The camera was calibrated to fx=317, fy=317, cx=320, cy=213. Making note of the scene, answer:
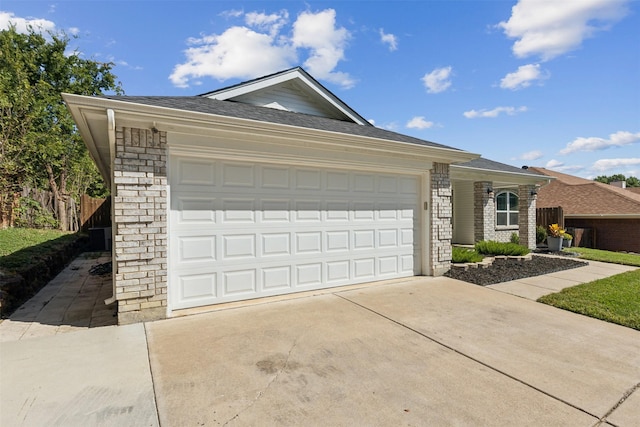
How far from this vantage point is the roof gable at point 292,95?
7.27m

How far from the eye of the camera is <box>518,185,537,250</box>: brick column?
12.3m

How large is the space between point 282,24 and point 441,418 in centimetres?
970

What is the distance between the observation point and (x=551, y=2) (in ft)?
20.8

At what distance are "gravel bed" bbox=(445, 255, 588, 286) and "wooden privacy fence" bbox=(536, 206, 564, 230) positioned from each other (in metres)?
5.64

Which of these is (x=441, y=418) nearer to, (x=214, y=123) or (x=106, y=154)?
(x=214, y=123)

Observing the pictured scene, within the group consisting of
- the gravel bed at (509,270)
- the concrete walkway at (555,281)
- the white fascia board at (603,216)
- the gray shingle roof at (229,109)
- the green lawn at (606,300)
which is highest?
the gray shingle roof at (229,109)

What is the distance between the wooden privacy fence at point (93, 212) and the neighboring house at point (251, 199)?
8.17 meters

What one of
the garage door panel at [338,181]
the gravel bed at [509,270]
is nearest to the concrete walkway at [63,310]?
the garage door panel at [338,181]

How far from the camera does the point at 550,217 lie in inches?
565

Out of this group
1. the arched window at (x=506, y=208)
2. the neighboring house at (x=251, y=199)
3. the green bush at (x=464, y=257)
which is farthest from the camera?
the arched window at (x=506, y=208)

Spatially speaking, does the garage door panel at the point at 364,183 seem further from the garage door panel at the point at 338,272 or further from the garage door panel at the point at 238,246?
the garage door panel at the point at 238,246

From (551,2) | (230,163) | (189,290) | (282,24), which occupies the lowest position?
(189,290)

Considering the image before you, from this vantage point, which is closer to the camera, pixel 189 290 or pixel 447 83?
pixel 189 290

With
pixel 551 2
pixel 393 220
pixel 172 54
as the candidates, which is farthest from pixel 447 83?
pixel 172 54
